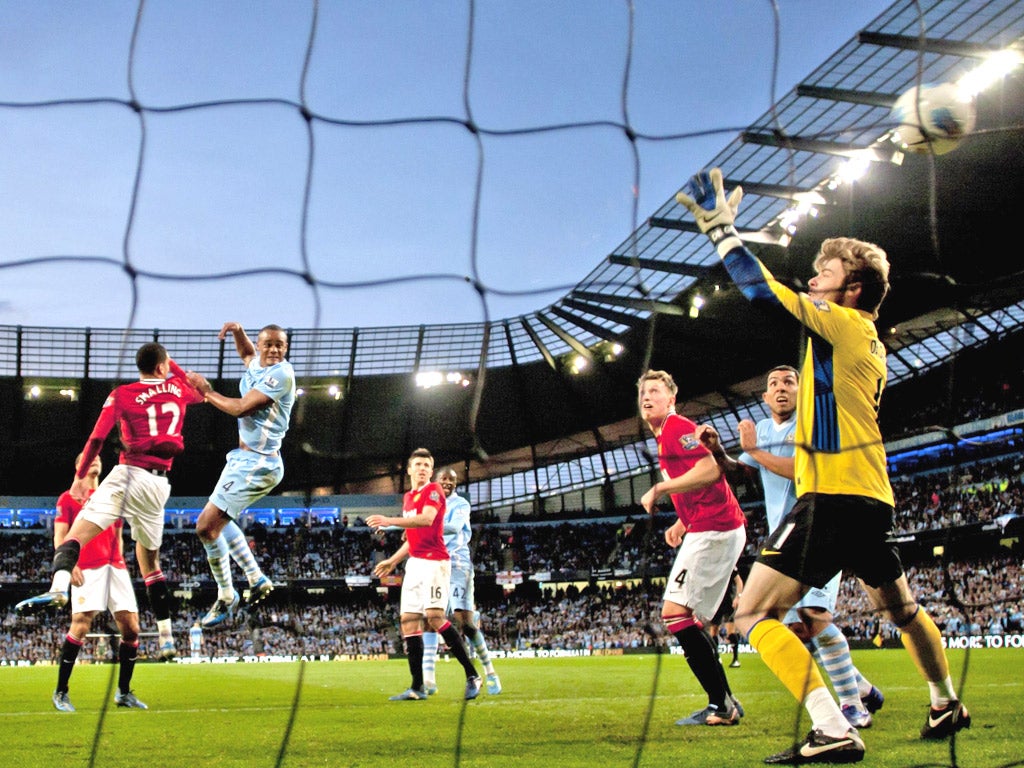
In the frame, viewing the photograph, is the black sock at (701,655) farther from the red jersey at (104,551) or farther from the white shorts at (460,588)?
the red jersey at (104,551)

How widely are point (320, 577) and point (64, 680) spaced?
26.3m

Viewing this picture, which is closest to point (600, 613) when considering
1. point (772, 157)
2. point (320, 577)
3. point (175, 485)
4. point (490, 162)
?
point (320, 577)

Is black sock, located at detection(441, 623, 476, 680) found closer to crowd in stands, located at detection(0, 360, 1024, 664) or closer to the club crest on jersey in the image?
the club crest on jersey

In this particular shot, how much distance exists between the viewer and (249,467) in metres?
6.20

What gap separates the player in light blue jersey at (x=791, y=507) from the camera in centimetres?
525

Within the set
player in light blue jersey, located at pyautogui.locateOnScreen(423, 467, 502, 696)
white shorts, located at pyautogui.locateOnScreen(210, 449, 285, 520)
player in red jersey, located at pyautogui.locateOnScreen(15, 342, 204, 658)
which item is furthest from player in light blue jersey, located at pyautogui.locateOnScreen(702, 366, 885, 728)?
player in light blue jersey, located at pyautogui.locateOnScreen(423, 467, 502, 696)

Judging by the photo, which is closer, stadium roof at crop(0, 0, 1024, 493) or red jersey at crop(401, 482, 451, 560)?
red jersey at crop(401, 482, 451, 560)

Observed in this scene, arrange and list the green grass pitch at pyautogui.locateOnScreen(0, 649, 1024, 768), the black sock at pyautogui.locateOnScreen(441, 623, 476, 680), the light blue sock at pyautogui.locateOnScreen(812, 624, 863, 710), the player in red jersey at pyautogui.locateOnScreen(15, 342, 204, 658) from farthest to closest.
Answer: the black sock at pyautogui.locateOnScreen(441, 623, 476, 680), the player in red jersey at pyautogui.locateOnScreen(15, 342, 204, 658), the light blue sock at pyautogui.locateOnScreen(812, 624, 863, 710), the green grass pitch at pyautogui.locateOnScreen(0, 649, 1024, 768)

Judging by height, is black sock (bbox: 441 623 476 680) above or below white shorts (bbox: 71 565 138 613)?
below

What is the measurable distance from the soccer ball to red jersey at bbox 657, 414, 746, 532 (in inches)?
82.7

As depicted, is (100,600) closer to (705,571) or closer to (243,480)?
(243,480)

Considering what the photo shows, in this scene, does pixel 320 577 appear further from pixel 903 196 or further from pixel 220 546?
pixel 220 546

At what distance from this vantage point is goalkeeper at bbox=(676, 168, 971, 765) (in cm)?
398

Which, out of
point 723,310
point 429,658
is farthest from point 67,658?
point 723,310
